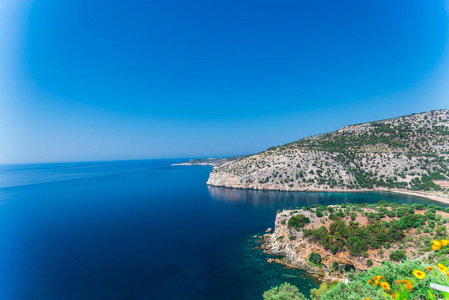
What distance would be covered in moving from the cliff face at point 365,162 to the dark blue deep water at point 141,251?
53.2 feet

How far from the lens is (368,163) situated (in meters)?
95.8

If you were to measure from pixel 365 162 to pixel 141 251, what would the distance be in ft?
352

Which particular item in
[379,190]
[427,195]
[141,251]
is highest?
[427,195]

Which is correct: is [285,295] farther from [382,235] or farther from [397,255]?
[382,235]

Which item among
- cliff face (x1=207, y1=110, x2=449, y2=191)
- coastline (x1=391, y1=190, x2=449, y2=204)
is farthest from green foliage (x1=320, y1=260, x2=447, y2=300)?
cliff face (x1=207, y1=110, x2=449, y2=191)

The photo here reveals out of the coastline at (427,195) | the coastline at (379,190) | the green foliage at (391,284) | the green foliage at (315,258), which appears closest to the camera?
the green foliage at (391,284)

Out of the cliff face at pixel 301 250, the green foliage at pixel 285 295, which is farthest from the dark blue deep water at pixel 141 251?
the green foliage at pixel 285 295

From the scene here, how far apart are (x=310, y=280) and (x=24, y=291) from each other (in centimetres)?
4338

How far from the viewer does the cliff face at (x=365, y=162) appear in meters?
84.8

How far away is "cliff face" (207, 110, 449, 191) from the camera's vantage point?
278 ft

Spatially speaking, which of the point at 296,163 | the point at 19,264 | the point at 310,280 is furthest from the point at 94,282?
the point at 296,163

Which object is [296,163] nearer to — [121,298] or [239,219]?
[239,219]

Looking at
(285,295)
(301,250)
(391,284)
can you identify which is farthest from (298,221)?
(391,284)

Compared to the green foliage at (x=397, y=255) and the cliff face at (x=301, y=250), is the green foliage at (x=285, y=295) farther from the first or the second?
the green foliage at (x=397, y=255)
